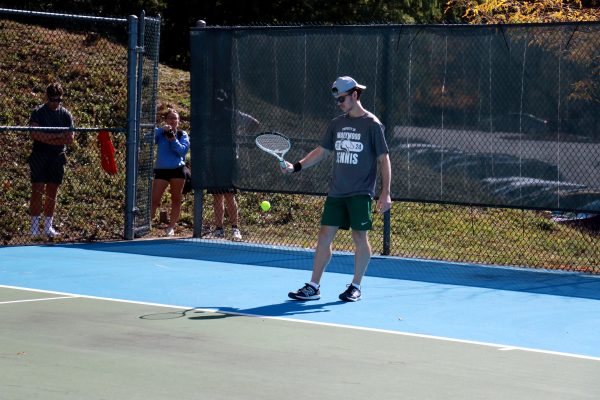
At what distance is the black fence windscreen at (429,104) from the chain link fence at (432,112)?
0.04 ft

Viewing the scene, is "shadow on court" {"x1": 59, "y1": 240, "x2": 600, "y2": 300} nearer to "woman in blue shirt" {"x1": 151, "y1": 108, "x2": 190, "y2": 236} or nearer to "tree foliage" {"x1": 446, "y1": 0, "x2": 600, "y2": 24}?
"woman in blue shirt" {"x1": 151, "y1": 108, "x2": 190, "y2": 236}

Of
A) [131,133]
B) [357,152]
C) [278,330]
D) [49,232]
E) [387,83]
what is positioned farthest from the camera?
[131,133]

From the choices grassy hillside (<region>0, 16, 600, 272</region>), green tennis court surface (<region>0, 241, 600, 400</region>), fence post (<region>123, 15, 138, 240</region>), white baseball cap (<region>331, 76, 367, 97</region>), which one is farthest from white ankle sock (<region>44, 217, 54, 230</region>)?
white baseball cap (<region>331, 76, 367, 97</region>)

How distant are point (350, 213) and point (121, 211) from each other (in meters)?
6.82

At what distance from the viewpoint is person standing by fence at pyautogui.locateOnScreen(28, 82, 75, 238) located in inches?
534

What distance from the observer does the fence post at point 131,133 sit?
13859mm

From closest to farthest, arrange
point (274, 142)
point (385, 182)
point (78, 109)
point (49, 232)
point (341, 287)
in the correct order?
point (385, 182), point (274, 142), point (341, 287), point (49, 232), point (78, 109)

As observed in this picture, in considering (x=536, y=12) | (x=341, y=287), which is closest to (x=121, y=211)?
(x=341, y=287)

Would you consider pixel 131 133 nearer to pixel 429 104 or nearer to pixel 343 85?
pixel 429 104

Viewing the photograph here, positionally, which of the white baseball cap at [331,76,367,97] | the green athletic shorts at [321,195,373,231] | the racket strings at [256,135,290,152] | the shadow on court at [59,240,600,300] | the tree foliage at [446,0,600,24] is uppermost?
the tree foliage at [446,0,600,24]

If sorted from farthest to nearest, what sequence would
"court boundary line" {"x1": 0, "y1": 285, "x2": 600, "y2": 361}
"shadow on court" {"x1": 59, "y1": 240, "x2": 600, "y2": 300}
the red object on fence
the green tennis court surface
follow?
the red object on fence < "shadow on court" {"x1": 59, "y1": 240, "x2": 600, "y2": 300} < "court boundary line" {"x1": 0, "y1": 285, "x2": 600, "y2": 361} < the green tennis court surface

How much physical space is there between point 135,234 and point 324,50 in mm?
3331

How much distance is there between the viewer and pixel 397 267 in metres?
12.3

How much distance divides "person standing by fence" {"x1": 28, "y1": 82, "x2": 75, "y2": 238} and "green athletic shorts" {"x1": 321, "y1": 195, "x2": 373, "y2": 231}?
4792 millimetres
